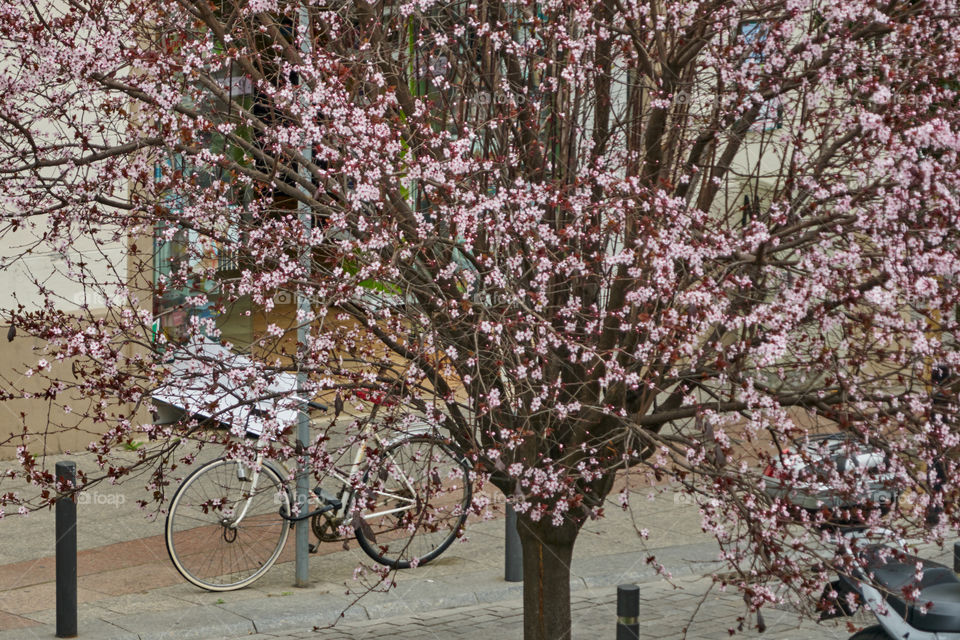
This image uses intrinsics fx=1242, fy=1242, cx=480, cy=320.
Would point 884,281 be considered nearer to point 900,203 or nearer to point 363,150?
point 900,203

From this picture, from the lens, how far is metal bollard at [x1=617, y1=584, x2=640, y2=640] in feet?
17.1

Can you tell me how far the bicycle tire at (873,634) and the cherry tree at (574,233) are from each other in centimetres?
122

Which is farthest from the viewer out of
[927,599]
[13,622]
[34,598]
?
[34,598]

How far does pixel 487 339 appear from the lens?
549cm

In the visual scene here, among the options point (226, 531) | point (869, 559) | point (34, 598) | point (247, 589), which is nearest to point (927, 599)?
point (869, 559)

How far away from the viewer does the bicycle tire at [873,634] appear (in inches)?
248

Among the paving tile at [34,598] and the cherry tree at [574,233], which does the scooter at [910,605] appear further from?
the paving tile at [34,598]

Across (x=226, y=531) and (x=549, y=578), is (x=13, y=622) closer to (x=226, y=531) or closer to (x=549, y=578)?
(x=226, y=531)

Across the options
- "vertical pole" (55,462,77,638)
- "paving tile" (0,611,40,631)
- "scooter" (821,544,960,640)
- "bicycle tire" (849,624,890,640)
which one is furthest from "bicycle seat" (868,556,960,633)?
"paving tile" (0,611,40,631)

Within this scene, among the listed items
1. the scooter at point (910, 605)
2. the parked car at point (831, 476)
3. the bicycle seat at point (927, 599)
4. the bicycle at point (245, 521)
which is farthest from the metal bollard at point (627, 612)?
the bicycle at point (245, 521)

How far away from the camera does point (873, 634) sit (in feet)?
20.8

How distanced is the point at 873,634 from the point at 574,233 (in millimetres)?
2694

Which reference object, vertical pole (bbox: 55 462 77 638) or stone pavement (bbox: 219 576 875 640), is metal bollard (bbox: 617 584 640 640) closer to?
stone pavement (bbox: 219 576 875 640)

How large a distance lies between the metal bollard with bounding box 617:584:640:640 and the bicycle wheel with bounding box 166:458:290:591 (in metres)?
3.53
